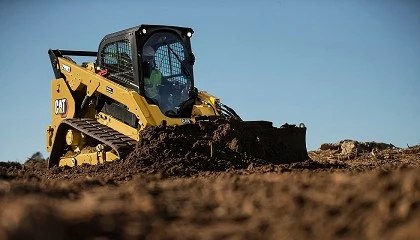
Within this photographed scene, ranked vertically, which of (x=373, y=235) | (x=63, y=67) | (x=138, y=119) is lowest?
(x=373, y=235)

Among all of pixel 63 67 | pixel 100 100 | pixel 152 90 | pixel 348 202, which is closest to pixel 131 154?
pixel 152 90

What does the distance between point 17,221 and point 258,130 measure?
8.75 metres

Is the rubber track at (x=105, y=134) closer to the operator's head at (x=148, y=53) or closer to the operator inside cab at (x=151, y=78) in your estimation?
the operator inside cab at (x=151, y=78)

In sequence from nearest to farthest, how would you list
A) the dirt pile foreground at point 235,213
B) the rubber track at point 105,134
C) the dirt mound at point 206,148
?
the dirt pile foreground at point 235,213 < the dirt mound at point 206,148 < the rubber track at point 105,134

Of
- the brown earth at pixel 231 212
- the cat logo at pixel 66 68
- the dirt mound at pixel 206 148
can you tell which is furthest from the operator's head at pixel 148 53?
the brown earth at pixel 231 212

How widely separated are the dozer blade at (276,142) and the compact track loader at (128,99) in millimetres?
21

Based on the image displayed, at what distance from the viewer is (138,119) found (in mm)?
11000

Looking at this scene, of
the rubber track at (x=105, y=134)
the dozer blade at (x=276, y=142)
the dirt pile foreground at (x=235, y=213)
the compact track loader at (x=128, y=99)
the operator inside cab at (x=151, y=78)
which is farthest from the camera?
the operator inside cab at (x=151, y=78)

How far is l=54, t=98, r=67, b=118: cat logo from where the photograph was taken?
42.9 ft

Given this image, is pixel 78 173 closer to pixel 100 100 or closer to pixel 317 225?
pixel 100 100

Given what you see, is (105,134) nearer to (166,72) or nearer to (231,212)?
(166,72)

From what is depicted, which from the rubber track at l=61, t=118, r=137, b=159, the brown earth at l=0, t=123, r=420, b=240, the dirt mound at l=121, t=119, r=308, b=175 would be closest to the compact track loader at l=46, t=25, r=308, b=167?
the rubber track at l=61, t=118, r=137, b=159

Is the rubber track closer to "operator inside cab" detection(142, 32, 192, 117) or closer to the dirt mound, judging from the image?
the dirt mound

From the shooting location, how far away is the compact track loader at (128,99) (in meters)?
11.1
